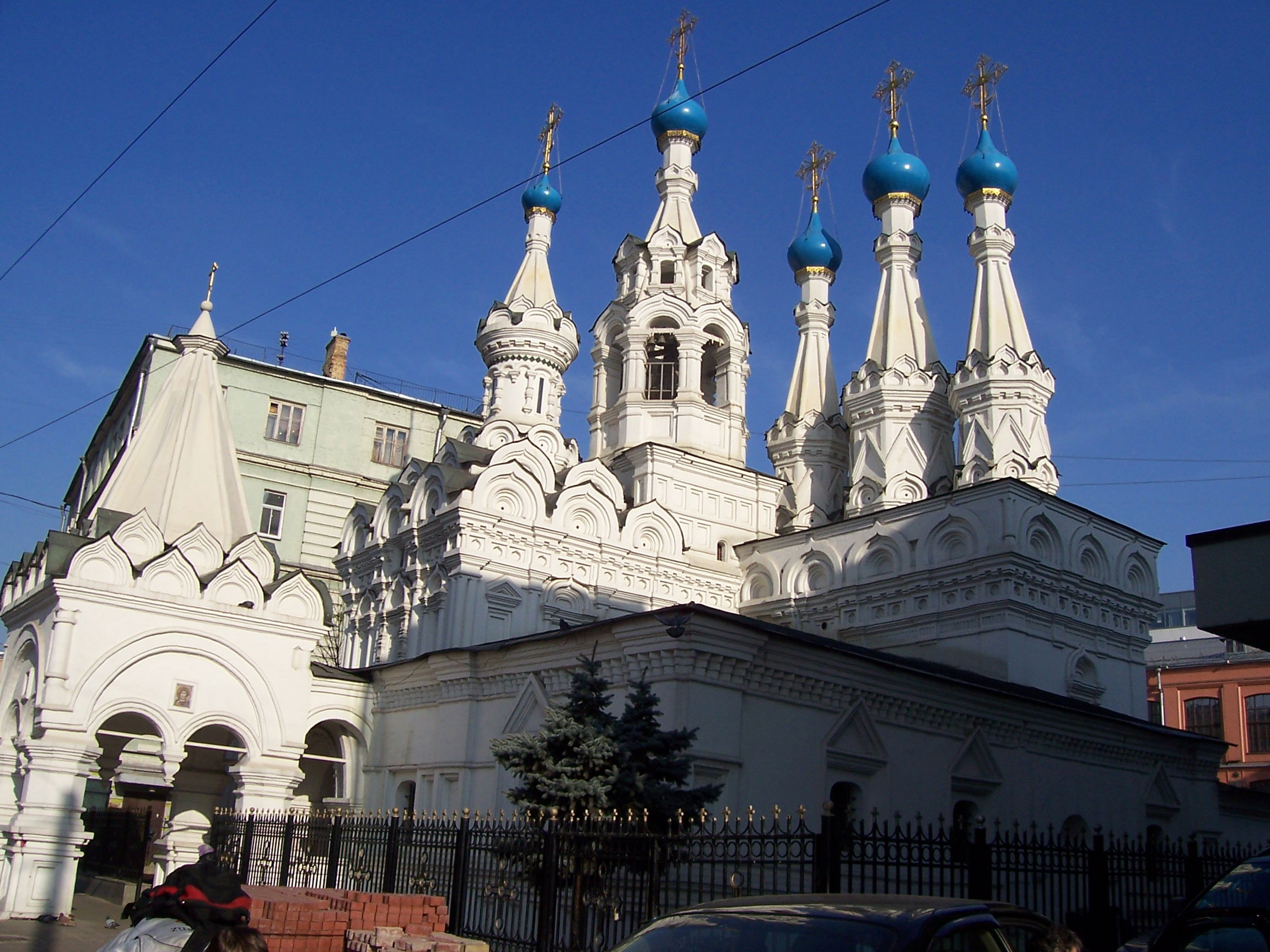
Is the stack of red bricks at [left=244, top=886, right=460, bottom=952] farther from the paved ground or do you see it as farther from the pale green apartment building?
the pale green apartment building

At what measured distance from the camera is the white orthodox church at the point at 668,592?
616 inches

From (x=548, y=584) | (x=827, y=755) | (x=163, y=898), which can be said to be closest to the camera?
(x=163, y=898)

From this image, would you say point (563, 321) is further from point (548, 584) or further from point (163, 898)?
point (163, 898)

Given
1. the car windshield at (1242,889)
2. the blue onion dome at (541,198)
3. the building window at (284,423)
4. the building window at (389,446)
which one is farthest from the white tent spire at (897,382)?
the car windshield at (1242,889)

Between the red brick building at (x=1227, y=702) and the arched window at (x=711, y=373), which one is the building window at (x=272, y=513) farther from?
the red brick building at (x=1227, y=702)

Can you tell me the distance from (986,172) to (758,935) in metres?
26.6

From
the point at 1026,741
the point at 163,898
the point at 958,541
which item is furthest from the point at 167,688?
the point at 958,541

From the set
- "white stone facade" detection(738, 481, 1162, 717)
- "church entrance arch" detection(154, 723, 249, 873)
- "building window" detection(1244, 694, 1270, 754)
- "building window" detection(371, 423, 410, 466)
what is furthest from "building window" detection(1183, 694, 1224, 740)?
"church entrance arch" detection(154, 723, 249, 873)

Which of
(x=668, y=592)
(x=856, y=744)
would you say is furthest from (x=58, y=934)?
(x=668, y=592)

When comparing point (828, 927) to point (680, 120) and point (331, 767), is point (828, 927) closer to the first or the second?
point (331, 767)

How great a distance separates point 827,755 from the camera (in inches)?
596

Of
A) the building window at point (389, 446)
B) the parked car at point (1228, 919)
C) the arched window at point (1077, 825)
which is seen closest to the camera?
the parked car at point (1228, 919)

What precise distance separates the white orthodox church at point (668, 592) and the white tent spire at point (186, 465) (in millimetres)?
55

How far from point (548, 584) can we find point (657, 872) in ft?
46.8
